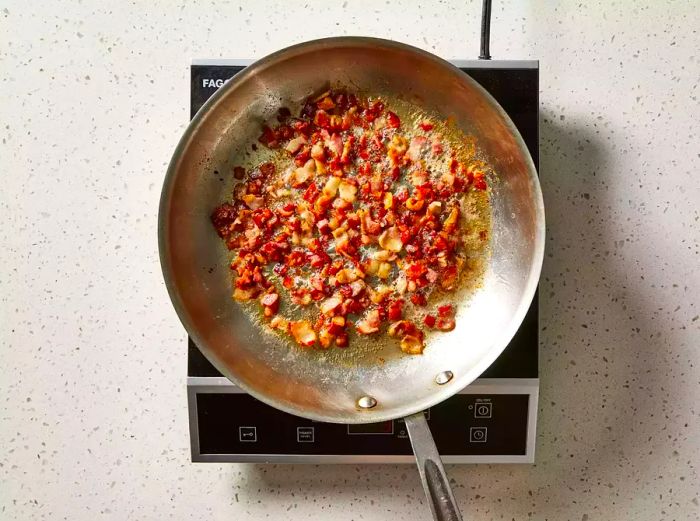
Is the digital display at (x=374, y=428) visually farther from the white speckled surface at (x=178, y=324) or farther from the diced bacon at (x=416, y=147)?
the diced bacon at (x=416, y=147)

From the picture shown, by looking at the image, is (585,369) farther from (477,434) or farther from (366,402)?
(366,402)

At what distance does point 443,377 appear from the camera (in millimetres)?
771

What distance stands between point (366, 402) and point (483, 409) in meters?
0.13

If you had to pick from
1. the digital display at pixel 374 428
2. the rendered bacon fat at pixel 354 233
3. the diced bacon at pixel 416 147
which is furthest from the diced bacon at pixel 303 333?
the diced bacon at pixel 416 147

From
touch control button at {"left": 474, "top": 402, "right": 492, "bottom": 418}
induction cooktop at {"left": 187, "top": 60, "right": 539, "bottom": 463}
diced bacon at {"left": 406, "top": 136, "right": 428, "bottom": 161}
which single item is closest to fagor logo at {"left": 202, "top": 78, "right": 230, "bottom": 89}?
induction cooktop at {"left": 187, "top": 60, "right": 539, "bottom": 463}

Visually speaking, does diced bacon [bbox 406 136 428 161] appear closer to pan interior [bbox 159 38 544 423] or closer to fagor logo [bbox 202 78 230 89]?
pan interior [bbox 159 38 544 423]

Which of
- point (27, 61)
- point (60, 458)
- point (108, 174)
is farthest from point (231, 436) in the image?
point (27, 61)

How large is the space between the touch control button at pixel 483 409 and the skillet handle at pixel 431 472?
77 millimetres

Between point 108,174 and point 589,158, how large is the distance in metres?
0.55

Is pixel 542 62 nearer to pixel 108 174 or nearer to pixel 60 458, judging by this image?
pixel 108 174

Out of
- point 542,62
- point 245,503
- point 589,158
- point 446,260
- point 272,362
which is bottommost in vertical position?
point 245,503

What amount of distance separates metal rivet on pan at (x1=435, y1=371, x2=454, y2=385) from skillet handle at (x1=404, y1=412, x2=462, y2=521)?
0.06 metres

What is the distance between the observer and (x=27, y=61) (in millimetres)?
844

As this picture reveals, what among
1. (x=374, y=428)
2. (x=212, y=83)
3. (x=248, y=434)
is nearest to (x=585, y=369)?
(x=374, y=428)
